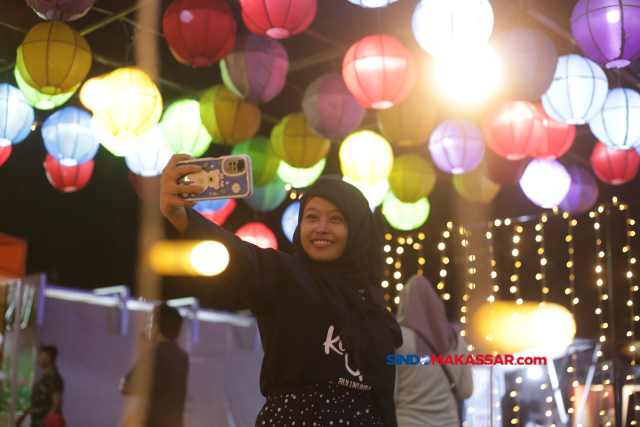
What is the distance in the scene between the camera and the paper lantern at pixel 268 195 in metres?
4.83

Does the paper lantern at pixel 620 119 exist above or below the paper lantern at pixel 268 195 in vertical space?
above

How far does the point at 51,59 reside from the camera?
10.1ft

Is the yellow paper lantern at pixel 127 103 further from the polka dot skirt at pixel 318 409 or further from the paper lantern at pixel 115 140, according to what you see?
the polka dot skirt at pixel 318 409

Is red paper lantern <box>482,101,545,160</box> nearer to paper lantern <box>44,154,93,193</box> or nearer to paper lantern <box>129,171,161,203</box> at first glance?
paper lantern <box>129,171,161,203</box>

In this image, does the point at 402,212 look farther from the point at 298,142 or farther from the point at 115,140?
the point at 115,140

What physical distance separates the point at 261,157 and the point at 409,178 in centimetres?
105

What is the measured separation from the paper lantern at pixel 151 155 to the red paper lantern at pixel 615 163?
2959mm

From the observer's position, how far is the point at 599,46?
2.83m

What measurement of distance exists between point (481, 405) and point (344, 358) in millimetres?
5547

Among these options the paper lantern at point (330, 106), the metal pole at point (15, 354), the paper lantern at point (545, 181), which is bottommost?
the metal pole at point (15, 354)

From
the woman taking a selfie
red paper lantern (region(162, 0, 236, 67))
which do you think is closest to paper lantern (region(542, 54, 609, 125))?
red paper lantern (region(162, 0, 236, 67))

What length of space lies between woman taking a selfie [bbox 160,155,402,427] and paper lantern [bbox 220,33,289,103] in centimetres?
233

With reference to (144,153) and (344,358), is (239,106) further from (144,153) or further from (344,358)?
(344,358)

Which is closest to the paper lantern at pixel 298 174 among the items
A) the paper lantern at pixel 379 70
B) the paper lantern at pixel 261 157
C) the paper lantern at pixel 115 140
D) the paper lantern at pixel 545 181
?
the paper lantern at pixel 261 157
